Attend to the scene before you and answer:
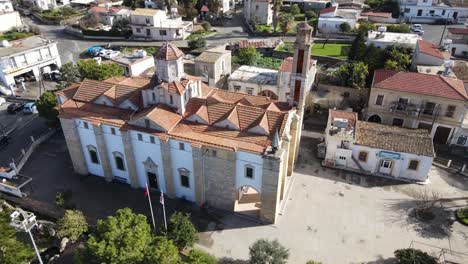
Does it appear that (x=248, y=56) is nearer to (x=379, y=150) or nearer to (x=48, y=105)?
(x=379, y=150)

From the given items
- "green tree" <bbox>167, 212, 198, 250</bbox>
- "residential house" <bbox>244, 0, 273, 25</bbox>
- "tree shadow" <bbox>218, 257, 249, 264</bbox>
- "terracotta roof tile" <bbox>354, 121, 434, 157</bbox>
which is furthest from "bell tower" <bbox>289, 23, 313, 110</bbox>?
"residential house" <bbox>244, 0, 273, 25</bbox>

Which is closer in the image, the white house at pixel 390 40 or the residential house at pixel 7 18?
the white house at pixel 390 40

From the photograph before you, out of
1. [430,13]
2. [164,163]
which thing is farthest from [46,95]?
[430,13]

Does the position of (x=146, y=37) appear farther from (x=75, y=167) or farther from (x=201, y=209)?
(x=201, y=209)

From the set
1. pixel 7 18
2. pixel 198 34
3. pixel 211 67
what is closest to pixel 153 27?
pixel 198 34

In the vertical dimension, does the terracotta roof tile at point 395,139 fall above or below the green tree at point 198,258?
above

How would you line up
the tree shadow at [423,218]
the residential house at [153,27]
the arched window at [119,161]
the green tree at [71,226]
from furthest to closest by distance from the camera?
the residential house at [153,27]
the arched window at [119,161]
the tree shadow at [423,218]
the green tree at [71,226]

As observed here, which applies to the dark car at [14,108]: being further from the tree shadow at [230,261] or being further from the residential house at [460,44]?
the residential house at [460,44]

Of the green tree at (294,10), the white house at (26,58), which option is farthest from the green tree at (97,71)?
the green tree at (294,10)
